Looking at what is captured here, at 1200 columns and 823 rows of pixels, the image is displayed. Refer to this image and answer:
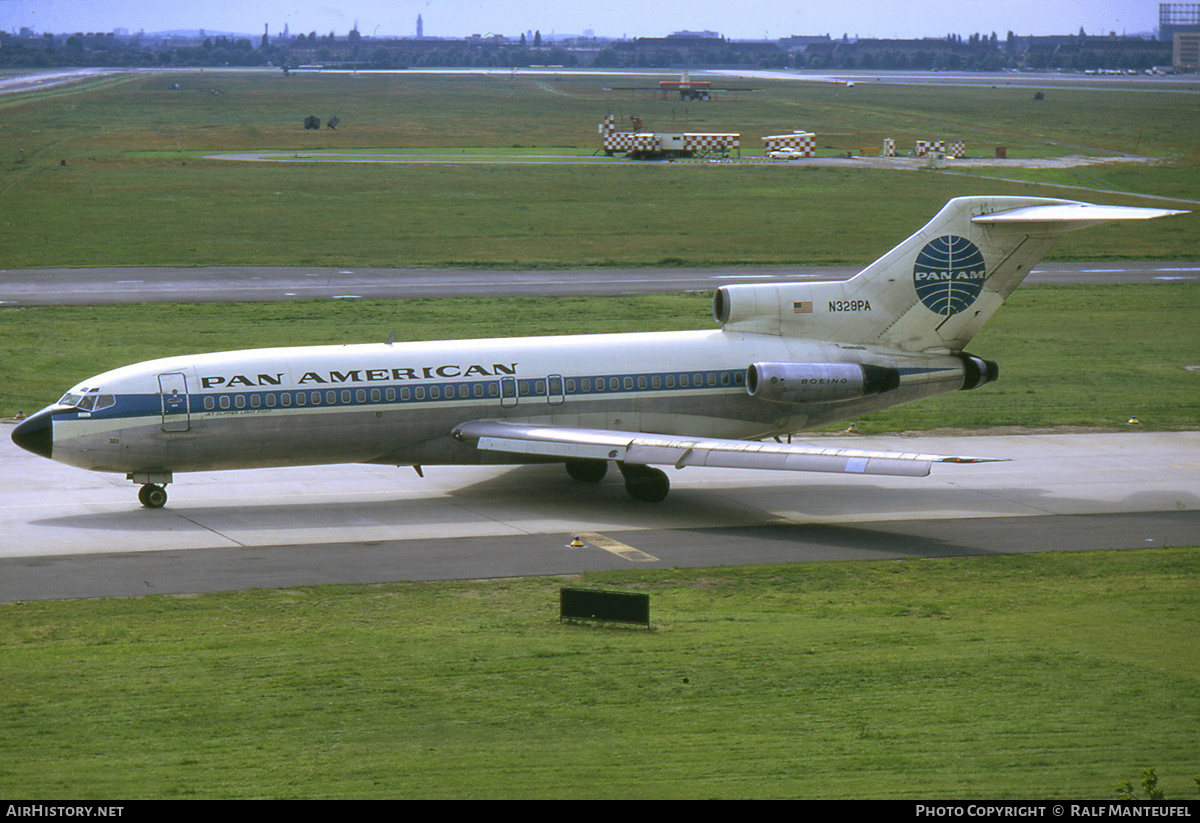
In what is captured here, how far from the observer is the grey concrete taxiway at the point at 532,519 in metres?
27.1

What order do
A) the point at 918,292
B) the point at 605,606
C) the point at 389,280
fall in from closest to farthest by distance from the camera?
the point at 605,606
the point at 918,292
the point at 389,280

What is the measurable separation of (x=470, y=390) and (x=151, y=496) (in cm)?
778

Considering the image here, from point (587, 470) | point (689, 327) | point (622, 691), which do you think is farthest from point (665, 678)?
point (689, 327)

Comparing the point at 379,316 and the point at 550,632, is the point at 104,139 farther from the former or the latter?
the point at 550,632

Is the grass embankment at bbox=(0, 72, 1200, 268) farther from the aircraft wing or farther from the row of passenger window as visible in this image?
the aircraft wing

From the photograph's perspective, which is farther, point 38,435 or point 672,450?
point 672,450

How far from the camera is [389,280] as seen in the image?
6625cm

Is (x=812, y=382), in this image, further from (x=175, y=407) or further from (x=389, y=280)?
(x=389, y=280)

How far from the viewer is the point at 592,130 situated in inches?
6481

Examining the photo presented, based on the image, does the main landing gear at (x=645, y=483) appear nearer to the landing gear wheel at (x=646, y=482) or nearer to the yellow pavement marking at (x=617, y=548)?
the landing gear wheel at (x=646, y=482)

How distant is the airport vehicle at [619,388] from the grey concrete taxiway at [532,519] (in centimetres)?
133

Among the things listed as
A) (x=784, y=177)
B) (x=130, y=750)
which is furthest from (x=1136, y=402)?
(x=784, y=177)

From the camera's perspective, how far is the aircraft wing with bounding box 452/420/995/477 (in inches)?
1135

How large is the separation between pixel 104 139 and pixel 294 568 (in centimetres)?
12886
